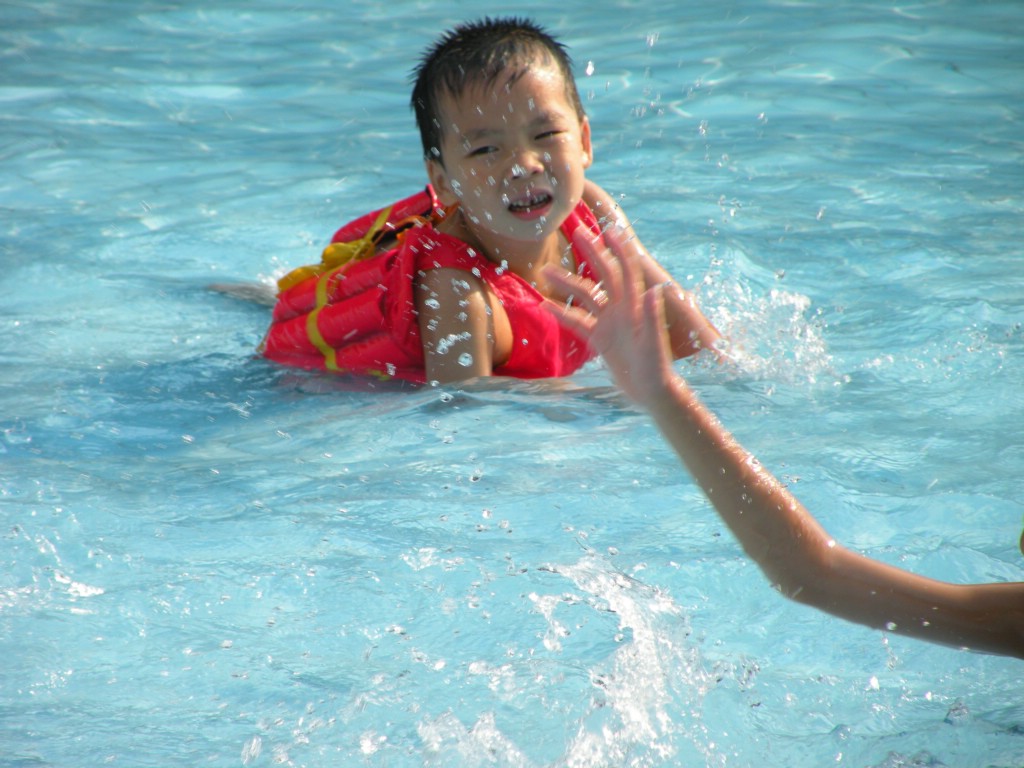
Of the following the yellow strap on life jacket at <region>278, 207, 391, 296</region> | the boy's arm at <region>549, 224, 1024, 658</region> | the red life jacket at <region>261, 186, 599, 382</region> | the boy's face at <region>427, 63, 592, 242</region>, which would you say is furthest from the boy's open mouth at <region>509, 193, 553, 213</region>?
the boy's arm at <region>549, 224, 1024, 658</region>

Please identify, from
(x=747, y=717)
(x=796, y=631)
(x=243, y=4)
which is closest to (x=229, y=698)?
(x=747, y=717)

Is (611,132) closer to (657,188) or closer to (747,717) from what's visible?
(657,188)

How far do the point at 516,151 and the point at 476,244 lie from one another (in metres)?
0.37

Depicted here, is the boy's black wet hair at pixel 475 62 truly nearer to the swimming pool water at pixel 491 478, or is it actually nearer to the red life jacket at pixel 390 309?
the red life jacket at pixel 390 309

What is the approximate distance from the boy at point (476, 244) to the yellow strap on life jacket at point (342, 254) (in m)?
0.07

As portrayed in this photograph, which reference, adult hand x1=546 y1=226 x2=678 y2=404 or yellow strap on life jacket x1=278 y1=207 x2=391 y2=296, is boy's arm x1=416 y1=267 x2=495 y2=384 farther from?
adult hand x1=546 y1=226 x2=678 y2=404

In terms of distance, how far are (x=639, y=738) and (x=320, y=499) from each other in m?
1.12

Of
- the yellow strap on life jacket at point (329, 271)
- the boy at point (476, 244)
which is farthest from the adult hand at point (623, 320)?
the yellow strap on life jacket at point (329, 271)

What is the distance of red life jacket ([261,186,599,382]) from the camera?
350cm

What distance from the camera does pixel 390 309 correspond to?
11.8 feet

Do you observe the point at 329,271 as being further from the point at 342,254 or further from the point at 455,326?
the point at 455,326

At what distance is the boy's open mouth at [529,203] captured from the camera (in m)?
3.36

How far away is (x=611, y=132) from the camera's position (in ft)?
21.2

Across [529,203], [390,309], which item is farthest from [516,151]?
[390,309]
